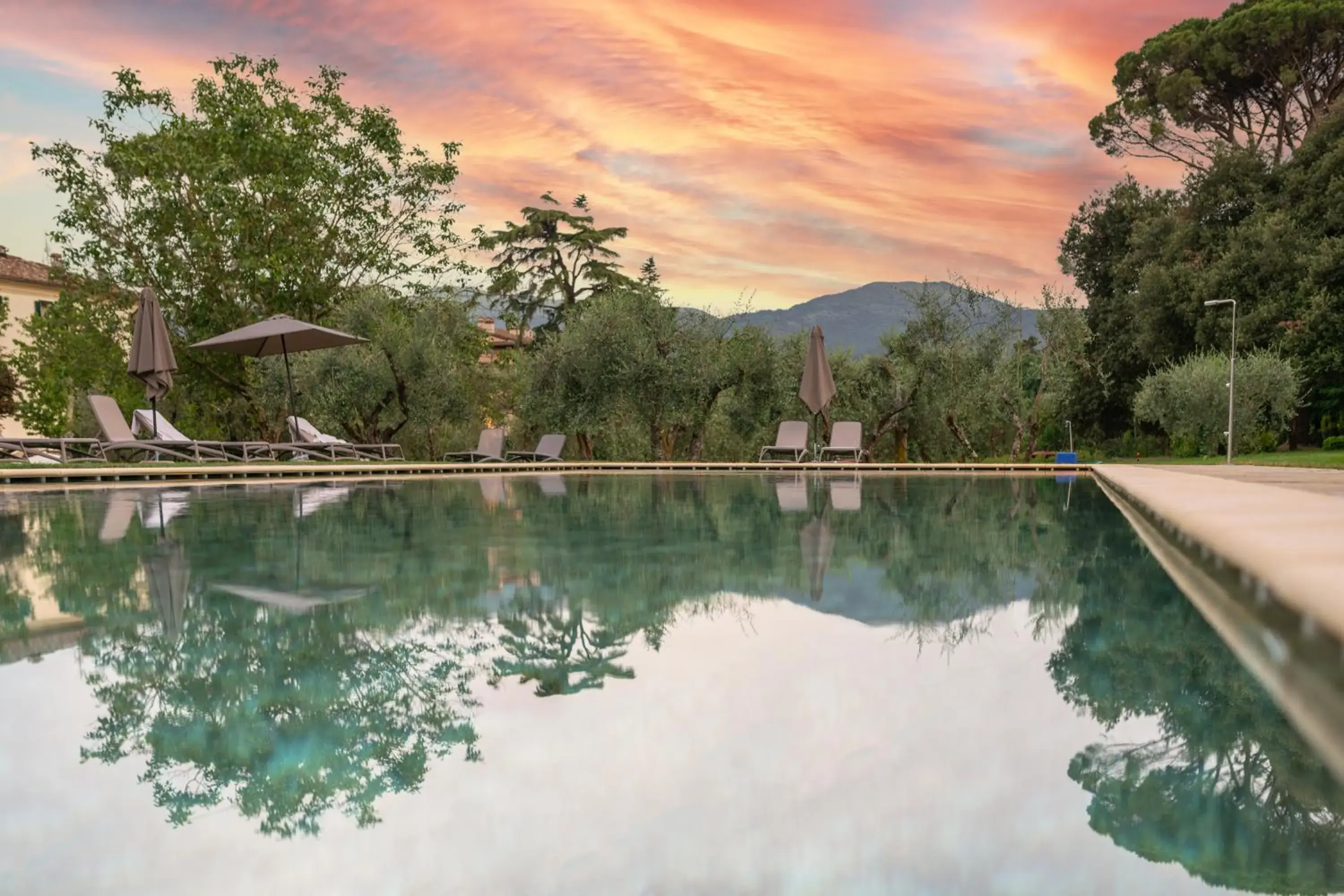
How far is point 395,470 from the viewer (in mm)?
17203

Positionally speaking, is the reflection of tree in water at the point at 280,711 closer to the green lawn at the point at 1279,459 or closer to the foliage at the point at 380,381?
the foliage at the point at 380,381

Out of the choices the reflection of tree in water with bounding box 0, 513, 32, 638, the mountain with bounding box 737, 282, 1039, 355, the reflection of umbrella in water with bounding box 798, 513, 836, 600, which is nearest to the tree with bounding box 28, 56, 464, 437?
the mountain with bounding box 737, 282, 1039, 355

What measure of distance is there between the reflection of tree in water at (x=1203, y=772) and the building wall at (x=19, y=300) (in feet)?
187

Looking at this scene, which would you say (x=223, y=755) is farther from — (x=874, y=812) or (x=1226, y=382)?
(x=1226, y=382)

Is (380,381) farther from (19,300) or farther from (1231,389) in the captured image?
(19,300)

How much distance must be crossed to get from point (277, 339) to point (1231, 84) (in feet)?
105

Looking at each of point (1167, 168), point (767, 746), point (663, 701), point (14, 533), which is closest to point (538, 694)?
point (663, 701)

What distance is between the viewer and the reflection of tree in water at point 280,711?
8.27ft

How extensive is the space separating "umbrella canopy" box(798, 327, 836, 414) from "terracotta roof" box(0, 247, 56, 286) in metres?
45.6

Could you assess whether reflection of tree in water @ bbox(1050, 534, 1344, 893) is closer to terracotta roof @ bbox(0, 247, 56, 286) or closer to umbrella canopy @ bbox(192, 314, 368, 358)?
umbrella canopy @ bbox(192, 314, 368, 358)

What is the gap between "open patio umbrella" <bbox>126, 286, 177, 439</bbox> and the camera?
17031 mm

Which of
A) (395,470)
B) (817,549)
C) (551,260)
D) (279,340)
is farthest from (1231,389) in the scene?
(551,260)

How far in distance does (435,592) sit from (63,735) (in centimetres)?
245

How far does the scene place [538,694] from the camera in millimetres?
3400
